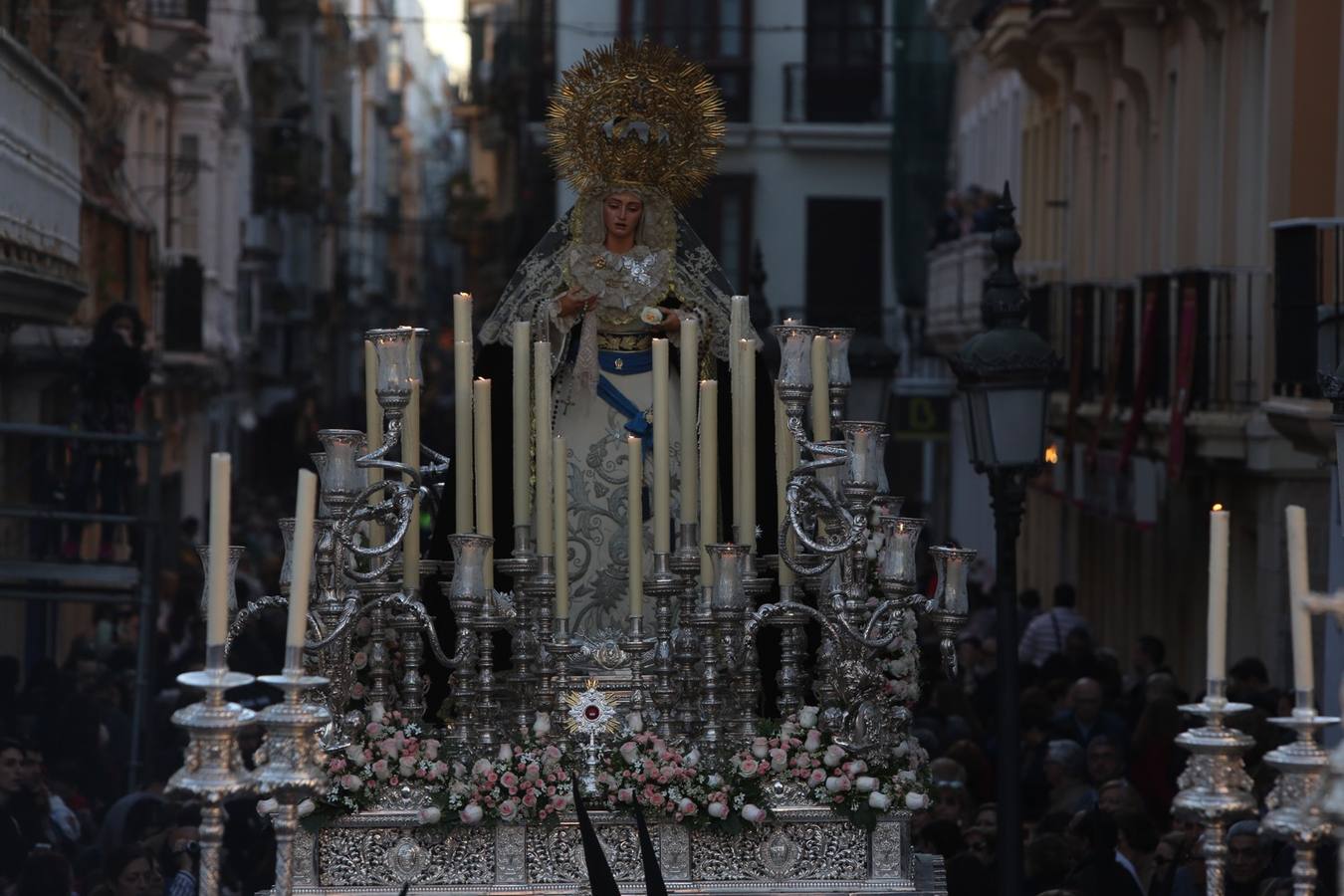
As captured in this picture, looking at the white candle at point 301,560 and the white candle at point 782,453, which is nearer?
the white candle at point 301,560

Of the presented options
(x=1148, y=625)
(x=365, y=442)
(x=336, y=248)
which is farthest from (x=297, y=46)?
(x=365, y=442)

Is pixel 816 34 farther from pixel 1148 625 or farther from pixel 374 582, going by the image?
pixel 374 582

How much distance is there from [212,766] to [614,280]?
10.0 feet

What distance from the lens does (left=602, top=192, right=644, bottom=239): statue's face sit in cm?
744

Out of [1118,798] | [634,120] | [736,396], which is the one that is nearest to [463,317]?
[736,396]

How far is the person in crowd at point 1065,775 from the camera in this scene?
10.4m

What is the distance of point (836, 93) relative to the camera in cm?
3297

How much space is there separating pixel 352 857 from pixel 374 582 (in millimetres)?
643

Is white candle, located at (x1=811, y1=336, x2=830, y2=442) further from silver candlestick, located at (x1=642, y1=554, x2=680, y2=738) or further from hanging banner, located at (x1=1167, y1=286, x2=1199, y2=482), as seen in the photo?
hanging banner, located at (x1=1167, y1=286, x2=1199, y2=482)

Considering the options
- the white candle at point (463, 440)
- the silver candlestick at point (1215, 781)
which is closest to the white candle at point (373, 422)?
the white candle at point (463, 440)

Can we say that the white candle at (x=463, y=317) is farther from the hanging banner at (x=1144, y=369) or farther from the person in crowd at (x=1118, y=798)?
the hanging banner at (x=1144, y=369)

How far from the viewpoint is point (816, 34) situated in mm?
32875

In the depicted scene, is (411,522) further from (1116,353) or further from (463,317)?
(1116,353)

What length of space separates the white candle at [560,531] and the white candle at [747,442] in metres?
0.43
